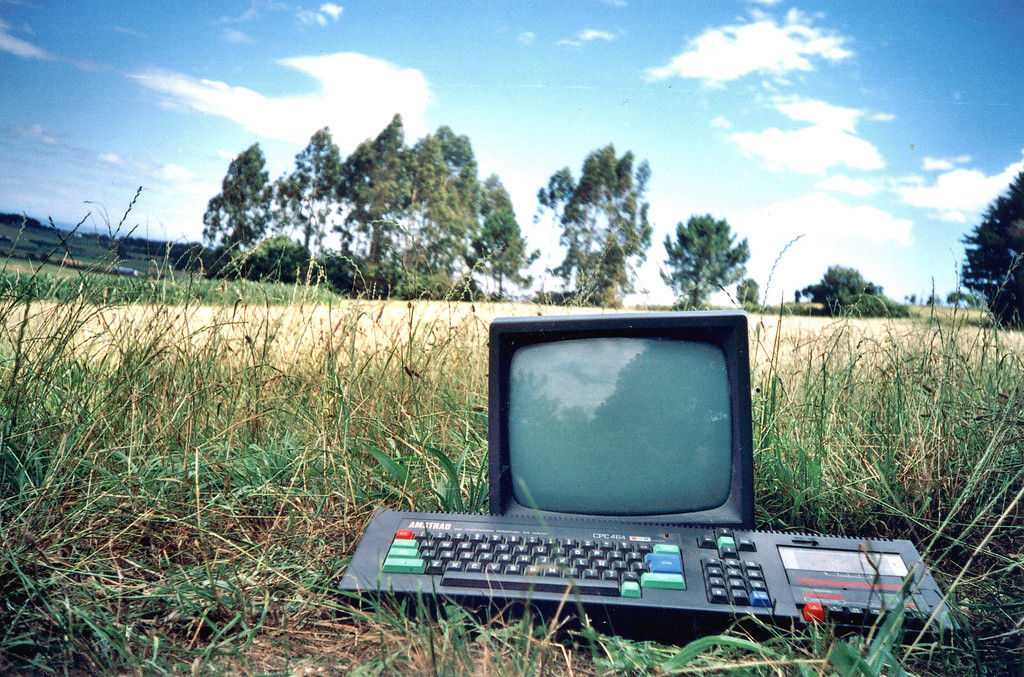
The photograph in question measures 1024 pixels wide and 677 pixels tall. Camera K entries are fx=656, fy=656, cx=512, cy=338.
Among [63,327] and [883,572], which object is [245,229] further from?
[883,572]

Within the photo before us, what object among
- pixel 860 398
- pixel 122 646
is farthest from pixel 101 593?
pixel 860 398

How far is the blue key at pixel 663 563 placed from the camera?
1021 millimetres

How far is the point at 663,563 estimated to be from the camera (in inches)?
40.6

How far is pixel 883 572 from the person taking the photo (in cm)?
104

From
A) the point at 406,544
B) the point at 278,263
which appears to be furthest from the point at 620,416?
the point at 278,263

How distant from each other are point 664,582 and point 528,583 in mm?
206

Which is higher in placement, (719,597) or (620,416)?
(620,416)

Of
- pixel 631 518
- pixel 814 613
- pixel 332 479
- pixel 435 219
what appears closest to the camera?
pixel 814 613

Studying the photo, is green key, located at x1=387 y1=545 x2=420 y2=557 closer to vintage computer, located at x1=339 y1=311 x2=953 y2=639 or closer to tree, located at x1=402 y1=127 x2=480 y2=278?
vintage computer, located at x1=339 y1=311 x2=953 y2=639

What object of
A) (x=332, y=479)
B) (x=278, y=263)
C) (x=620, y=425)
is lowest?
(x=332, y=479)

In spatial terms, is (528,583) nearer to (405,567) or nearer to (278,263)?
(405,567)

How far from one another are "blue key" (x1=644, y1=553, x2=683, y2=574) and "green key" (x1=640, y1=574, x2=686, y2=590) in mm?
17

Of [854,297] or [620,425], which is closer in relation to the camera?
[620,425]

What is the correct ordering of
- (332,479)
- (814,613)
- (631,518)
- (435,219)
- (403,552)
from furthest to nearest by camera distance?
1. (435,219)
2. (332,479)
3. (631,518)
4. (403,552)
5. (814,613)
